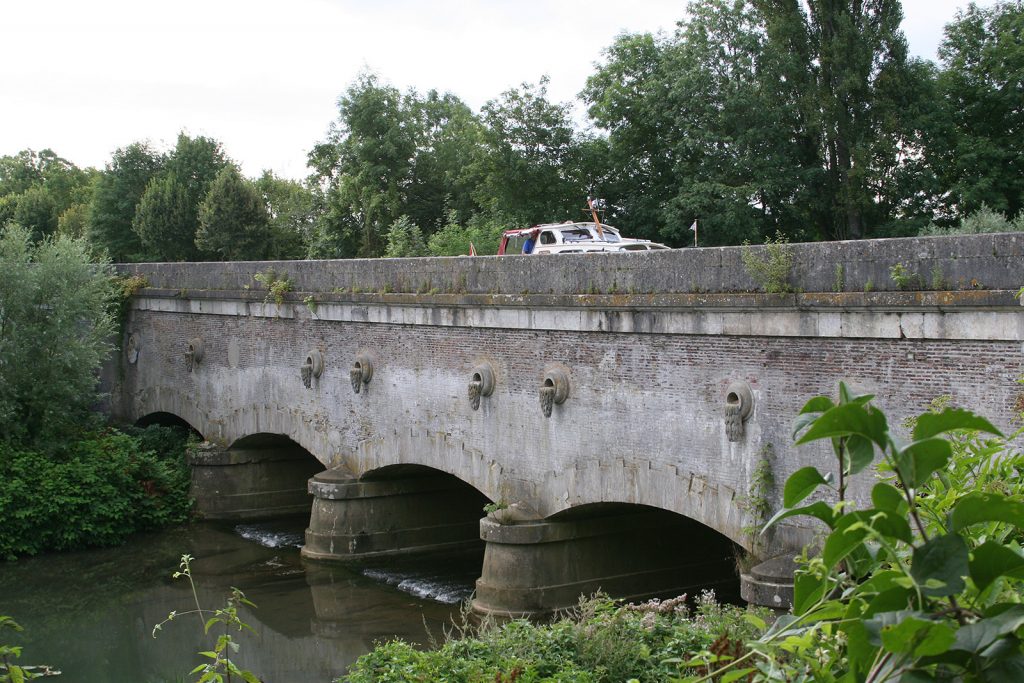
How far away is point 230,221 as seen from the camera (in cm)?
3070

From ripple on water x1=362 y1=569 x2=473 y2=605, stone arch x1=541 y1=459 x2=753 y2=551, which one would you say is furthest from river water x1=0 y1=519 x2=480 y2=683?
stone arch x1=541 y1=459 x2=753 y2=551

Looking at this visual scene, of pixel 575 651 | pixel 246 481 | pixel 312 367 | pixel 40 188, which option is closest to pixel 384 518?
pixel 312 367

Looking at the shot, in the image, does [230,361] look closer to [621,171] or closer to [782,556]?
[621,171]

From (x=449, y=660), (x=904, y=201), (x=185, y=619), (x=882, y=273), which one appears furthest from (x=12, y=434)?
(x=904, y=201)

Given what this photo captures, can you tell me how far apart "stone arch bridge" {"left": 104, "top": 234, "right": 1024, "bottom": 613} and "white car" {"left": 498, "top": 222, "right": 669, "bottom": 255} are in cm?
313

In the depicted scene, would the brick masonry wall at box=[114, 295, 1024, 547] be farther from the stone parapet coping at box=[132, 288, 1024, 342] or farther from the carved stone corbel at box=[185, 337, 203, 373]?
the carved stone corbel at box=[185, 337, 203, 373]

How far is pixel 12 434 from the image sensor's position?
18.8m

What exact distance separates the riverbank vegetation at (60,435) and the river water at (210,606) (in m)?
0.59

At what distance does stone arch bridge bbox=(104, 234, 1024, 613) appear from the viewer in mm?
9102

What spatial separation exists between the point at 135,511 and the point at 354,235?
49.9 feet

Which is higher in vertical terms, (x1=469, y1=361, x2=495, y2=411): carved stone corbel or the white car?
the white car

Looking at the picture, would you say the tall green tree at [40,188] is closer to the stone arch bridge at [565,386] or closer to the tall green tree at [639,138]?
the stone arch bridge at [565,386]

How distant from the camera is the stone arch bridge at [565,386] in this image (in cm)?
910

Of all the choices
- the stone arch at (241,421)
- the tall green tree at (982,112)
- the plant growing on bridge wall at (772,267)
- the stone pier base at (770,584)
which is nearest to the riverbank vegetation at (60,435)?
the stone arch at (241,421)
